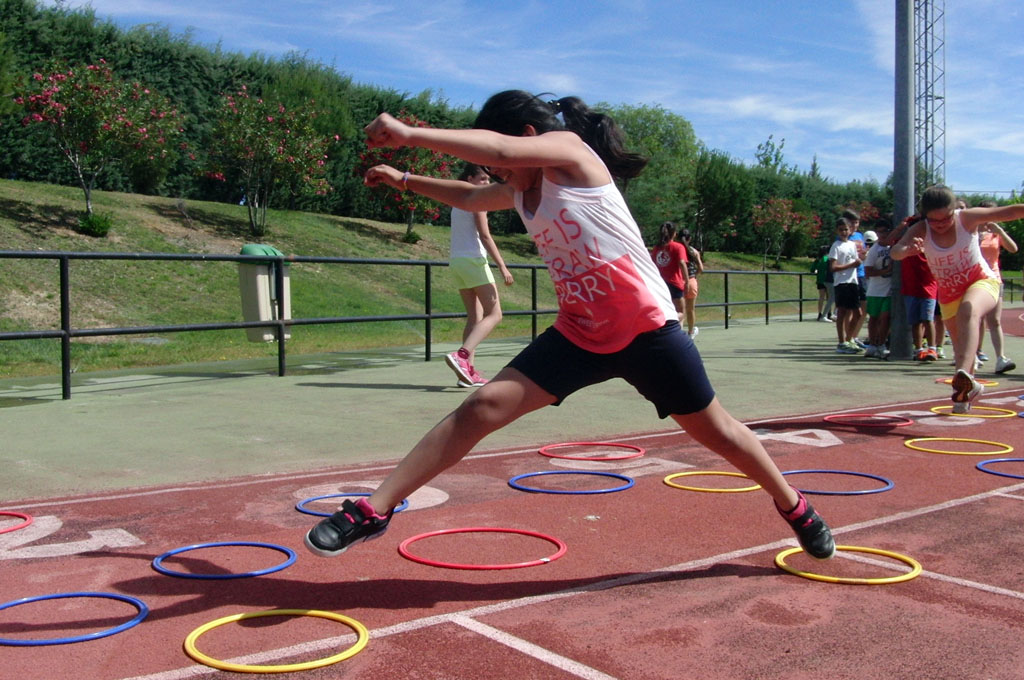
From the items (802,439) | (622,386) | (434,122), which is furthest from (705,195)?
(802,439)

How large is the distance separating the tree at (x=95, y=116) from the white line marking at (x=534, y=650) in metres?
19.7

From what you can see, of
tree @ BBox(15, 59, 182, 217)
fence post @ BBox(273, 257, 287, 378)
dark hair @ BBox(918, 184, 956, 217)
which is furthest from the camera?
tree @ BBox(15, 59, 182, 217)

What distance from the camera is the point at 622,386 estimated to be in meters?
9.92

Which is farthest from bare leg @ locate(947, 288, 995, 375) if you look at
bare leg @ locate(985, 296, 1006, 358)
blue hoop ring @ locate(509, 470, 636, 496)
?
blue hoop ring @ locate(509, 470, 636, 496)

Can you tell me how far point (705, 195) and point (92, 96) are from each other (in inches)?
1170

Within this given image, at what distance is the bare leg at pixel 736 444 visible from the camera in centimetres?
365

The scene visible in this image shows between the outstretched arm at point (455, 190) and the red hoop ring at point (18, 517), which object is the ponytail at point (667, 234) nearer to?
the outstretched arm at point (455, 190)

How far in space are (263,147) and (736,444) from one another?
21924 millimetres

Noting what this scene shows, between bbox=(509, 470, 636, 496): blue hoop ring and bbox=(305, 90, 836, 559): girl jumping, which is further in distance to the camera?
bbox=(509, 470, 636, 496): blue hoop ring

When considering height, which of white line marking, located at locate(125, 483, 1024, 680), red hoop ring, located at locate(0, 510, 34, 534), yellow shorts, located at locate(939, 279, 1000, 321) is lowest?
white line marking, located at locate(125, 483, 1024, 680)

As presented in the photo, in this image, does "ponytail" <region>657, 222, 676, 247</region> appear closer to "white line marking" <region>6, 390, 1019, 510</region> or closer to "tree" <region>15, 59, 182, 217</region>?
"white line marking" <region>6, 390, 1019, 510</region>

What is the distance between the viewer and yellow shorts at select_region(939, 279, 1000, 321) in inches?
302

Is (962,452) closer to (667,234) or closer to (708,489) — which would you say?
(708,489)

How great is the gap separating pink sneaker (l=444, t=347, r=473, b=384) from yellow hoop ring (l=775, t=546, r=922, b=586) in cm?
534
